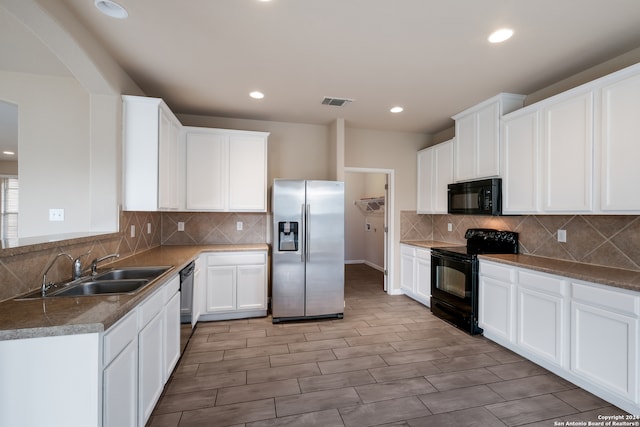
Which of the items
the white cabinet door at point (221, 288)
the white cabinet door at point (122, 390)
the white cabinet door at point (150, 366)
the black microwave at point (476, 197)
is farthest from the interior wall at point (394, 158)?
the white cabinet door at point (122, 390)

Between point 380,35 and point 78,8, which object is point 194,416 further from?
point 380,35

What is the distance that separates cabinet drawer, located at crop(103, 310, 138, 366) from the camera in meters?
1.27

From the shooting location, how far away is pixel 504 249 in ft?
11.0

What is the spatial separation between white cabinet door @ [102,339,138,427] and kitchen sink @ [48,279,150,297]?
0.44m

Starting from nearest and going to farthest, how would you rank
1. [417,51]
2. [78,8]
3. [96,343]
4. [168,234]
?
[96,343], [78,8], [417,51], [168,234]

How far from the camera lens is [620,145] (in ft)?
7.05

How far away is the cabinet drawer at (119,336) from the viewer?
4.15 ft

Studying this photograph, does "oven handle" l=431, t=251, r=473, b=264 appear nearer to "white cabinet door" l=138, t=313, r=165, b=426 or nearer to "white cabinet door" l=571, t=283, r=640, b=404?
"white cabinet door" l=571, t=283, r=640, b=404

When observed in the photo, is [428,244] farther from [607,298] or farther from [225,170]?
[225,170]

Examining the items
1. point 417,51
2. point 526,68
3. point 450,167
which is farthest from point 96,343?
point 450,167

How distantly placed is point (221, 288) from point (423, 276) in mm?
2758

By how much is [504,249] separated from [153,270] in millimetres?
3642

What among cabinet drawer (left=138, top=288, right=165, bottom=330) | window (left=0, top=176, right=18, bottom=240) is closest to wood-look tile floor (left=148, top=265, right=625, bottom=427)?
cabinet drawer (left=138, top=288, right=165, bottom=330)

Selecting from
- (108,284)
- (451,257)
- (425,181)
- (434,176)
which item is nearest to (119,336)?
(108,284)
